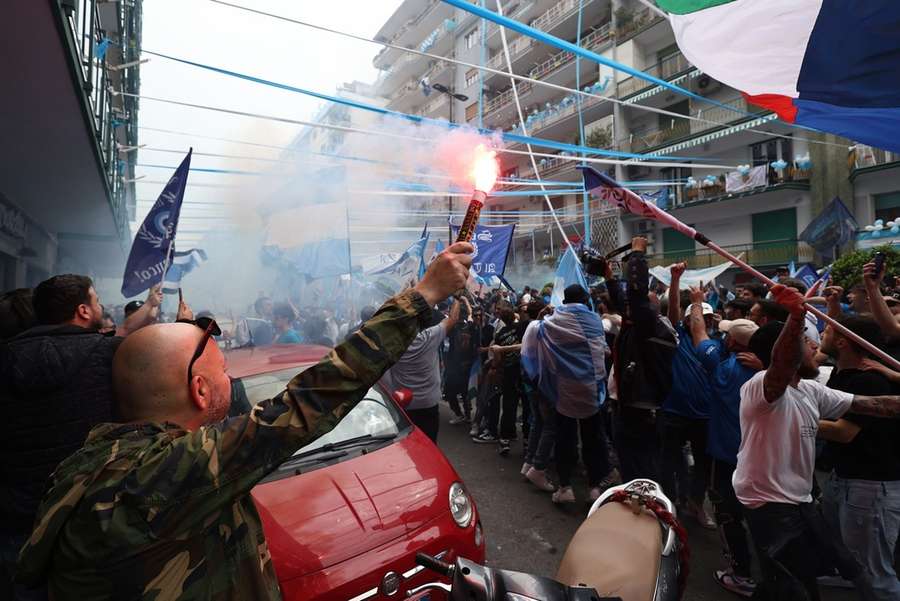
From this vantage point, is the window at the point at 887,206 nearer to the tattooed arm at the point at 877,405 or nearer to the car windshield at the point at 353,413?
the tattooed arm at the point at 877,405

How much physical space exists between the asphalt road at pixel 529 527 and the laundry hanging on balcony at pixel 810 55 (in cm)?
322

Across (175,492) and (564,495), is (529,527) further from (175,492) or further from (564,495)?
(175,492)

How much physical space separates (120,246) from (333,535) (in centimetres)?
1898

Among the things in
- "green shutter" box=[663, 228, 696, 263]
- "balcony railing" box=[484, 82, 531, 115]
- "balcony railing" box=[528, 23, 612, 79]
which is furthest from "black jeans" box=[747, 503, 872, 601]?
"balcony railing" box=[528, 23, 612, 79]

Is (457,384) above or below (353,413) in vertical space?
below

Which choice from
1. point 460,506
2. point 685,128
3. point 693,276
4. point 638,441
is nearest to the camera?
point 460,506

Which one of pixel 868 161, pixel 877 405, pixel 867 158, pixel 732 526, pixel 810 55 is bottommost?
pixel 732 526

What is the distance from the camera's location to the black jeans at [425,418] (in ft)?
16.0

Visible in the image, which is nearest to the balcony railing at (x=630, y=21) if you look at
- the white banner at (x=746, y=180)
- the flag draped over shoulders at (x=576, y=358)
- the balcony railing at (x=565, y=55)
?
the balcony railing at (x=565, y=55)

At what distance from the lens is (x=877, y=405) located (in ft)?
8.74

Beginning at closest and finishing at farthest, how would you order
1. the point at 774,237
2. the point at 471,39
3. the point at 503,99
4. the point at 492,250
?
1. the point at 492,250
2. the point at 471,39
3. the point at 774,237
4. the point at 503,99

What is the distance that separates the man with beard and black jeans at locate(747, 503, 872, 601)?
3.48 m

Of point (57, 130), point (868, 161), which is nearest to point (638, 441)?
point (57, 130)

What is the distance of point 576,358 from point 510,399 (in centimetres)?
233
